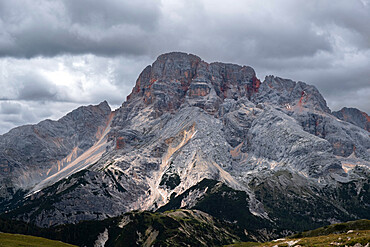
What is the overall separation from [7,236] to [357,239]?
14636 centimetres

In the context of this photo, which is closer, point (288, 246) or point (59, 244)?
point (288, 246)

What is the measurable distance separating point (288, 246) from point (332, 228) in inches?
1852

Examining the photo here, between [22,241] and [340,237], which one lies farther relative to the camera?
[22,241]

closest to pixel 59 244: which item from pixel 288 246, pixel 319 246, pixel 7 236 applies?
pixel 7 236

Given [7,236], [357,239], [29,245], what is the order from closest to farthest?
[357,239]
[29,245]
[7,236]

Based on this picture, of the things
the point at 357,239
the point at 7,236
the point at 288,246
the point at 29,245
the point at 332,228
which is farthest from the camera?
the point at 7,236

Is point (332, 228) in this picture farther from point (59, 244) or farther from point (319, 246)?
point (59, 244)

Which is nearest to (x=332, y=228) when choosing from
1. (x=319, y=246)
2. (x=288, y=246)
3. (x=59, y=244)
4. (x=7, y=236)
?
(x=288, y=246)

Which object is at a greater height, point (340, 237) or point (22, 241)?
point (340, 237)

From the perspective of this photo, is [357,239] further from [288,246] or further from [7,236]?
[7,236]

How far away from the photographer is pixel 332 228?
16000cm

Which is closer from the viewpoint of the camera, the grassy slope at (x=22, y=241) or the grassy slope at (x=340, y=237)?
the grassy slope at (x=340, y=237)

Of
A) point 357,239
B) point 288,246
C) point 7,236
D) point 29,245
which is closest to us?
point 357,239

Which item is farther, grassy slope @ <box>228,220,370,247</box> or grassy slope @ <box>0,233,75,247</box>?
grassy slope @ <box>0,233,75,247</box>
